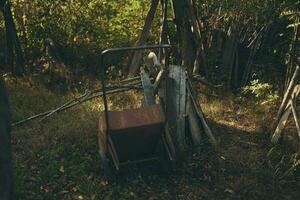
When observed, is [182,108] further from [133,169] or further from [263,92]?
[263,92]

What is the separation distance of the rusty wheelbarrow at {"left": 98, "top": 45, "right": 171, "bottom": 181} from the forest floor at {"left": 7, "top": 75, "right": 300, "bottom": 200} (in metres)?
0.23

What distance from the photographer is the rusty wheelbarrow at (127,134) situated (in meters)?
5.73

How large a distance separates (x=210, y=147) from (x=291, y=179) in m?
1.25

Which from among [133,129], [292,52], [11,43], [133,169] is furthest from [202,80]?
[11,43]

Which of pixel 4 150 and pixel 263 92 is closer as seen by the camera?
pixel 4 150

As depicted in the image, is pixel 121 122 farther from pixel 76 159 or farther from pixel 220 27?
pixel 220 27

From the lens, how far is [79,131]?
7.07 metres

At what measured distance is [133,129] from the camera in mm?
5746

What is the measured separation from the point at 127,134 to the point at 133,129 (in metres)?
0.12

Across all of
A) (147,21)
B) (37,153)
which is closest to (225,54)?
(147,21)

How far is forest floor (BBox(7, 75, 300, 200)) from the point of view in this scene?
5820mm

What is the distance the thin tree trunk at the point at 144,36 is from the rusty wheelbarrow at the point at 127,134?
3567mm

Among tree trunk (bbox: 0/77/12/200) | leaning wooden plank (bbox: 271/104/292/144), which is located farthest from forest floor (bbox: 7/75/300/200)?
tree trunk (bbox: 0/77/12/200)

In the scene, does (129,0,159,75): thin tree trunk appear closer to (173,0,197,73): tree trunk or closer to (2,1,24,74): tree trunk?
(173,0,197,73): tree trunk
